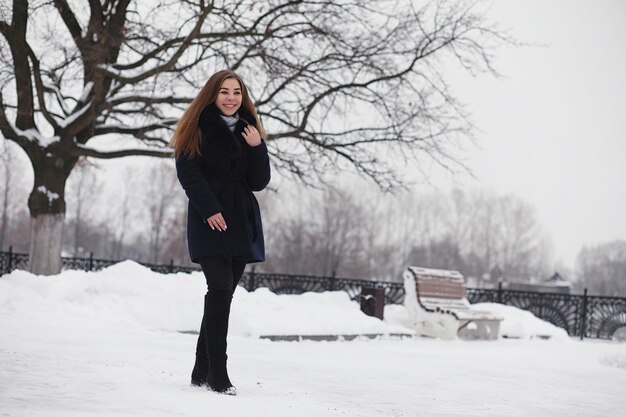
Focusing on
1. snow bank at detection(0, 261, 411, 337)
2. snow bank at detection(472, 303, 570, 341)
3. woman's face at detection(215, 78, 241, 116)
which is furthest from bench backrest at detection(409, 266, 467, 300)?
woman's face at detection(215, 78, 241, 116)

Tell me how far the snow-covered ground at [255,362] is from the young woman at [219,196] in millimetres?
341

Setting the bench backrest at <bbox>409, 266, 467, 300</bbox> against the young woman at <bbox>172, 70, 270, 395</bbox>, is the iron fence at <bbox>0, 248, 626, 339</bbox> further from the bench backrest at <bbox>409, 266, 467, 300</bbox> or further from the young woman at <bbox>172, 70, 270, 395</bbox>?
the young woman at <bbox>172, 70, 270, 395</bbox>

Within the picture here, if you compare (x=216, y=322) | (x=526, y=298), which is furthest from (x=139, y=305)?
(x=526, y=298)

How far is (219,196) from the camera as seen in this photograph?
4.35 metres

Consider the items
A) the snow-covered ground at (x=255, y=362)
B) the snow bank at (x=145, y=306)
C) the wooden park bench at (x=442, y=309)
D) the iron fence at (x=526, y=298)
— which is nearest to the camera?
the snow-covered ground at (x=255, y=362)

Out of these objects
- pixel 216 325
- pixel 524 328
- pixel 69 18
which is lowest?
pixel 524 328

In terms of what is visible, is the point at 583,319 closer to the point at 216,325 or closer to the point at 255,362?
the point at 255,362

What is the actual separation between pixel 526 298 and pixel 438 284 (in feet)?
19.2

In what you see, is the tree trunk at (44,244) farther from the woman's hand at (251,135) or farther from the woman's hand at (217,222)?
the woman's hand at (217,222)

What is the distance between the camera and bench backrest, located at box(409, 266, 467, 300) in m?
13.4

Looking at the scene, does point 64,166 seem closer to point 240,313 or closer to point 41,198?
point 41,198

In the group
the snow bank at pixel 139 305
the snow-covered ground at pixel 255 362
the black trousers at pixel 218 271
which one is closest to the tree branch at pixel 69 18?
the snow bank at pixel 139 305

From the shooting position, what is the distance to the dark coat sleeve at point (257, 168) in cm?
446

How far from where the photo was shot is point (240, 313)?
32.7 feet
